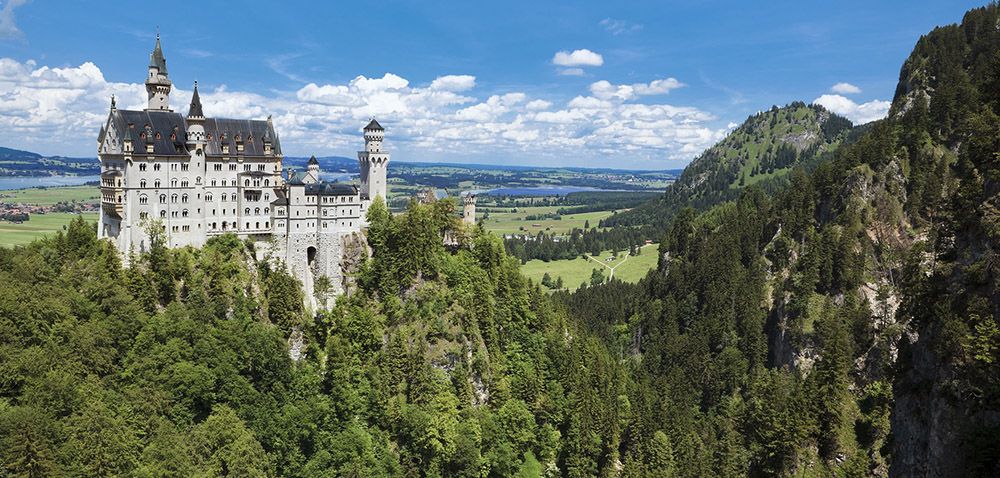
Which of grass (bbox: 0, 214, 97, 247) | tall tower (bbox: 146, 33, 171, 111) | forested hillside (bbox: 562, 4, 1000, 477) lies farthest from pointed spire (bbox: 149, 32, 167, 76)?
forested hillside (bbox: 562, 4, 1000, 477)

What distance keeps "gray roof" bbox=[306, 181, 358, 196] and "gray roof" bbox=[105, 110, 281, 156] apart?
887 cm

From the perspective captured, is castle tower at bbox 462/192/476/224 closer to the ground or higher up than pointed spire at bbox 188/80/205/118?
closer to the ground

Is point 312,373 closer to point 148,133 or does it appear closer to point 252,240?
point 252,240

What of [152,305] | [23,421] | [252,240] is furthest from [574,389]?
[23,421]

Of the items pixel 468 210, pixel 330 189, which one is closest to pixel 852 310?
pixel 468 210

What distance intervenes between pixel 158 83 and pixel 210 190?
16916 mm

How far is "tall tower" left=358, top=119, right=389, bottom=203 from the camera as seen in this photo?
113 m

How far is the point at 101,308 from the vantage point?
83000mm

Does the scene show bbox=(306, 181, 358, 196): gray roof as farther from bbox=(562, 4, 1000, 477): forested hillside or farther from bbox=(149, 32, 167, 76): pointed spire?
bbox=(562, 4, 1000, 477): forested hillside

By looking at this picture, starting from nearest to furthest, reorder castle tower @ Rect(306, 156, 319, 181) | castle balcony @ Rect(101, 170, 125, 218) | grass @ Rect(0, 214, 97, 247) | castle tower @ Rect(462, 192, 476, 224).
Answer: castle balcony @ Rect(101, 170, 125, 218)
castle tower @ Rect(306, 156, 319, 181)
castle tower @ Rect(462, 192, 476, 224)
grass @ Rect(0, 214, 97, 247)

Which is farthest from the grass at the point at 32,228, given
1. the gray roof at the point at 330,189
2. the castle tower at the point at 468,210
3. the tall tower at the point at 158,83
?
the castle tower at the point at 468,210

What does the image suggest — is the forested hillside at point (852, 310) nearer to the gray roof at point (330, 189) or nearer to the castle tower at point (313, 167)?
the gray roof at point (330, 189)

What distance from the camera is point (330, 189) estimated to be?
343 feet

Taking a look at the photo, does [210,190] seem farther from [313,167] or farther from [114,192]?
[313,167]
